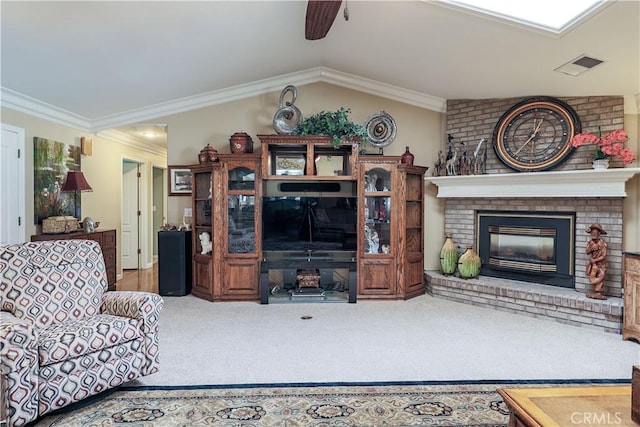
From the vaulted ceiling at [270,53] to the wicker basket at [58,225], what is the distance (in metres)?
1.31

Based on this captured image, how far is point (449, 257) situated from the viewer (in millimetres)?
4652

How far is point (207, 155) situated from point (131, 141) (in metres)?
2.44

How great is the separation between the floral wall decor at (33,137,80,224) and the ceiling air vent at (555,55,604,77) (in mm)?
5847

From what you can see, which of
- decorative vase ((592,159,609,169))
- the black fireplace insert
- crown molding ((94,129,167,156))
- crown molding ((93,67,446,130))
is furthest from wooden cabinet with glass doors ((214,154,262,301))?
decorative vase ((592,159,609,169))

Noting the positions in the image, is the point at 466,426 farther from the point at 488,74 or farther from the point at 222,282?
the point at 488,74

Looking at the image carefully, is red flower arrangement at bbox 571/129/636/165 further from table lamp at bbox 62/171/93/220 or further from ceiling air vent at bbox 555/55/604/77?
table lamp at bbox 62/171/93/220

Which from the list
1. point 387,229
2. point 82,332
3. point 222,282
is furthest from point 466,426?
point 222,282

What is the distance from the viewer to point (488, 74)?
154 inches

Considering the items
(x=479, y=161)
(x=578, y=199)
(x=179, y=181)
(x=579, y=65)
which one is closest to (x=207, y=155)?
(x=179, y=181)

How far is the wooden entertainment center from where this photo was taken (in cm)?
443

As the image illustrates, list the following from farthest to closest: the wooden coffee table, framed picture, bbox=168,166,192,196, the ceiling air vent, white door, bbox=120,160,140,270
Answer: white door, bbox=120,160,140,270, framed picture, bbox=168,166,192,196, the ceiling air vent, the wooden coffee table

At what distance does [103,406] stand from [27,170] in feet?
10.6

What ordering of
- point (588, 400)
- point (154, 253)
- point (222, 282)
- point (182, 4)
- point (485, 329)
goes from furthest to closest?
point (154, 253) → point (222, 282) → point (485, 329) → point (182, 4) → point (588, 400)

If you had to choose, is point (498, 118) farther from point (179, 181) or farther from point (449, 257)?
point (179, 181)
